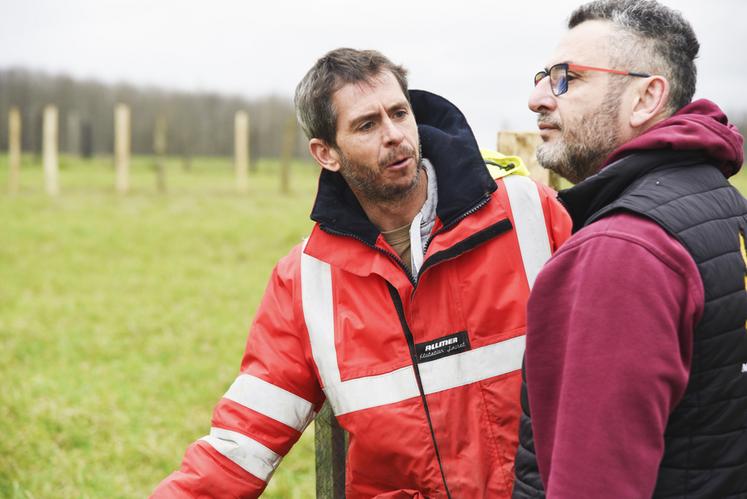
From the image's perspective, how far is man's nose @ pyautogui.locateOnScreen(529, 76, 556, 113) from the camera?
6.17 ft

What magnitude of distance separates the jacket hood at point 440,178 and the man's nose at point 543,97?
0.58 metres

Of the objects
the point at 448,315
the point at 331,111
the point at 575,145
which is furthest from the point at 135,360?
the point at 575,145

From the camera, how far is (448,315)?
94.5 inches

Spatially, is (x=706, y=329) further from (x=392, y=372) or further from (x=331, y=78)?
(x=331, y=78)

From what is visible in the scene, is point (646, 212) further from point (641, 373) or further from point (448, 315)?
point (448, 315)

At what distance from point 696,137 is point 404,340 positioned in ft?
3.65

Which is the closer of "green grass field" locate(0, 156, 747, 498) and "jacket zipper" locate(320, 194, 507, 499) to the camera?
A: "jacket zipper" locate(320, 194, 507, 499)

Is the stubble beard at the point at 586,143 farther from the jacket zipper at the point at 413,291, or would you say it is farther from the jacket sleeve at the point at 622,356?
the jacket zipper at the point at 413,291

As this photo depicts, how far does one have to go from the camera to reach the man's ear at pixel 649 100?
1.75 m

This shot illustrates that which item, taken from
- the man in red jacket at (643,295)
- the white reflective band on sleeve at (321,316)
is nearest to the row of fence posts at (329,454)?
the white reflective band on sleeve at (321,316)

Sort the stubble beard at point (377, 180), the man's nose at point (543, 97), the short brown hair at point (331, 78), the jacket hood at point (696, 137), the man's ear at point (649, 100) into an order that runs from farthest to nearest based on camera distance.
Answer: the short brown hair at point (331, 78) < the stubble beard at point (377, 180) < the man's nose at point (543, 97) < the man's ear at point (649, 100) < the jacket hood at point (696, 137)

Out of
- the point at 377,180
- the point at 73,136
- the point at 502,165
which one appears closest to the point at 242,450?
the point at 377,180

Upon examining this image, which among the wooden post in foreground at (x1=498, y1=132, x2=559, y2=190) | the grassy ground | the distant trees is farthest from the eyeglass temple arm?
the distant trees

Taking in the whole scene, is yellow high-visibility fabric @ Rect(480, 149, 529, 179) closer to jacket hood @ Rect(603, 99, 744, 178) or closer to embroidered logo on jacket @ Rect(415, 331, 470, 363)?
embroidered logo on jacket @ Rect(415, 331, 470, 363)
